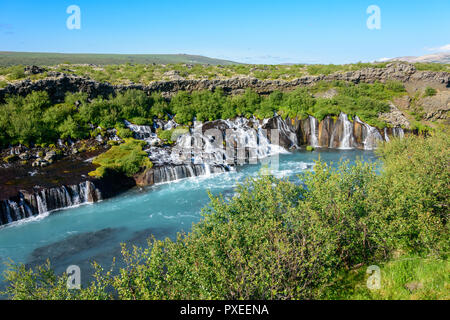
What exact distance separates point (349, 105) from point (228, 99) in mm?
25263

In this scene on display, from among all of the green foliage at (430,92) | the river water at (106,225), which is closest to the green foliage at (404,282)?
the river water at (106,225)

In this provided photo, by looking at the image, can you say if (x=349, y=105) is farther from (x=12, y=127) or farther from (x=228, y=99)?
(x=12, y=127)

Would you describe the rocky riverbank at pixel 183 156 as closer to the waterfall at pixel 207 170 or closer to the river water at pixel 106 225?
the waterfall at pixel 207 170

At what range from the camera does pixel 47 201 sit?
1192 inches

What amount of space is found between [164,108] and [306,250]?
48.7m

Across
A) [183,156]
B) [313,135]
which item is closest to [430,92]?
[313,135]

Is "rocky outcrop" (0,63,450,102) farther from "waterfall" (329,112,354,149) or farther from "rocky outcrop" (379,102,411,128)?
"waterfall" (329,112,354,149)

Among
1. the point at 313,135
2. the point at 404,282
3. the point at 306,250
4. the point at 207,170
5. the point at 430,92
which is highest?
the point at 430,92

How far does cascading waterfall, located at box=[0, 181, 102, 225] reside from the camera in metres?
28.2

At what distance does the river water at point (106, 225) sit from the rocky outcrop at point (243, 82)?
94.4ft

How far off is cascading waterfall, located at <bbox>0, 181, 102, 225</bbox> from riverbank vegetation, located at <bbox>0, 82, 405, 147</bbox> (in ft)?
49.3

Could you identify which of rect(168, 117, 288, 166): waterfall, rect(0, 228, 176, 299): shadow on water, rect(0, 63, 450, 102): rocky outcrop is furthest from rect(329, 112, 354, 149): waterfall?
rect(0, 228, 176, 299): shadow on water

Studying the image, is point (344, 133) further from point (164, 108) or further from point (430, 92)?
point (164, 108)

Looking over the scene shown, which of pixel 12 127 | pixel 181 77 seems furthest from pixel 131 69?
pixel 12 127
